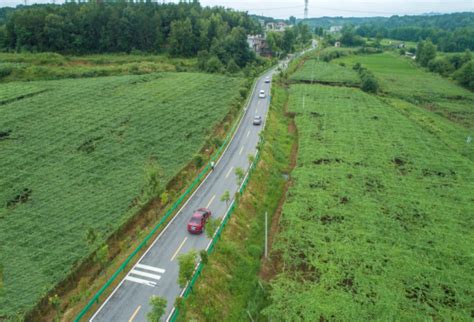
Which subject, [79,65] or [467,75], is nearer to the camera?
[79,65]

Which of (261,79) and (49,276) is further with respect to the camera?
(261,79)

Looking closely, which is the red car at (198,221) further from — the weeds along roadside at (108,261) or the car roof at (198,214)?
the weeds along roadside at (108,261)

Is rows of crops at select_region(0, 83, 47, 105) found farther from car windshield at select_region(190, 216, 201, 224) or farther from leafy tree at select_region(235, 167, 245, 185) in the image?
car windshield at select_region(190, 216, 201, 224)

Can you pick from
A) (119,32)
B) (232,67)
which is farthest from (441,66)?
(119,32)

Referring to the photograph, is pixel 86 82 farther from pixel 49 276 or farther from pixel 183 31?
pixel 49 276

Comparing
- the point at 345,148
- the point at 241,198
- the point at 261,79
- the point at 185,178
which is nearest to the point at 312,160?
the point at 345,148

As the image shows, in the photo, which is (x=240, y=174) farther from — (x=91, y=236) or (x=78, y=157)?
(x=78, y=157)

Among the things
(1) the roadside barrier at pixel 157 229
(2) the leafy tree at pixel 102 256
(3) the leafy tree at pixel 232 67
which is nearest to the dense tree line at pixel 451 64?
(3) the leafy tree at pixel 232 67
